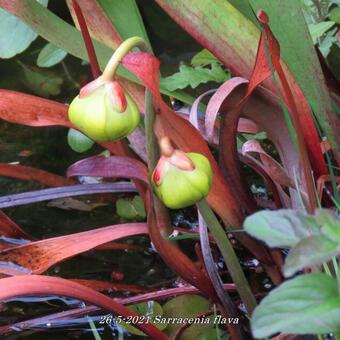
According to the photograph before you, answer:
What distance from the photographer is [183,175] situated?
616mm

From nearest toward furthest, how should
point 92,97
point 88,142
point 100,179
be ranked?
point 92,97, point 88,142, point 100,179

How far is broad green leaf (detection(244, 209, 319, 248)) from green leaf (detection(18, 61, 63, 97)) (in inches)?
47.3

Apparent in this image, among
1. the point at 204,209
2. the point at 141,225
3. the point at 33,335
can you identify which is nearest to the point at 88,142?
the point at 141,225

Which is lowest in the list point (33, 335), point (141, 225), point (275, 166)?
point (33, 335)

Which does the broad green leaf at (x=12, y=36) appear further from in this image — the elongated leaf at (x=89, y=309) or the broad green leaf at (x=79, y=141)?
the elongated leaf at (x=89, y=309)

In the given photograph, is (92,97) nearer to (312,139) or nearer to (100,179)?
(312,139)

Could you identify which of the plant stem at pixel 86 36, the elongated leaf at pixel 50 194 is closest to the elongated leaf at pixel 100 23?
the plant stem at pixel 86 36

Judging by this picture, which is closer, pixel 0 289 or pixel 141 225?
pixel 0 289

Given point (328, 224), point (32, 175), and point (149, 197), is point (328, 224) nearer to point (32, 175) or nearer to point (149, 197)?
point (149, 197)

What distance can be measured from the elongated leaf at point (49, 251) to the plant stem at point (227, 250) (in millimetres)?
217

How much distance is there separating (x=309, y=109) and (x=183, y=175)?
344 mm

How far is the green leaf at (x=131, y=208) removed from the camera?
1.11 meters

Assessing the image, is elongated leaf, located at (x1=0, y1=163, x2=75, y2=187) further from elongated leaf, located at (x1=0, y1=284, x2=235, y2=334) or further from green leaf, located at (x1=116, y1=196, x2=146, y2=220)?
elongated leaf, located at (x1=0, y1=284, x2=235, y2=334)

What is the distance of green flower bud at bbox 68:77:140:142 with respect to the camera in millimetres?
603
